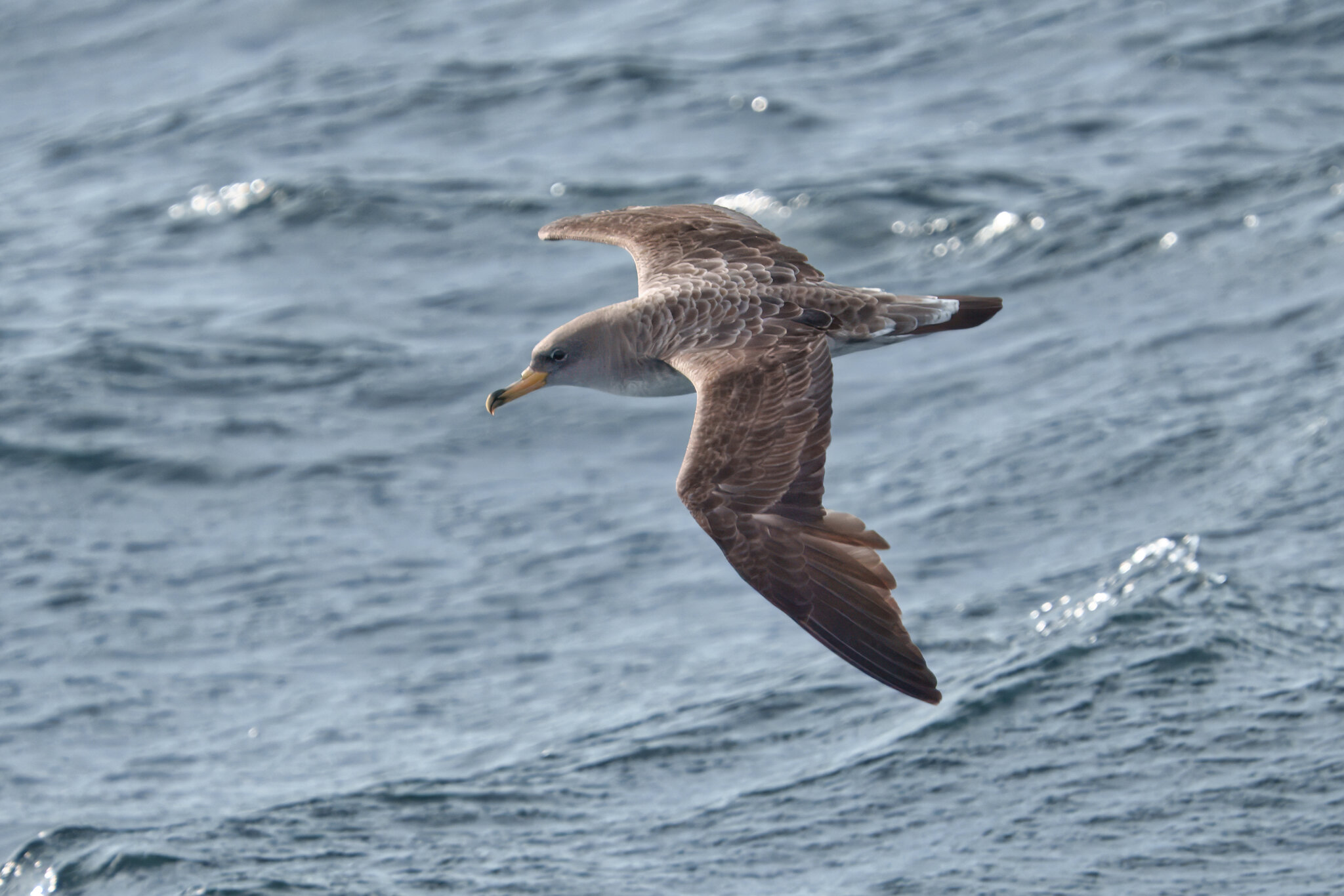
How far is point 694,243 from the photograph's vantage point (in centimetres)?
933

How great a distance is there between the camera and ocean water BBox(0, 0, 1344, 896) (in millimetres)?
13273

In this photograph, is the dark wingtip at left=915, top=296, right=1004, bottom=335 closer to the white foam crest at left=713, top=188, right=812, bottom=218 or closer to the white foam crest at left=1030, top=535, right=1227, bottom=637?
the white foam crest at left=1030, top=535, right=1227, bottom=637

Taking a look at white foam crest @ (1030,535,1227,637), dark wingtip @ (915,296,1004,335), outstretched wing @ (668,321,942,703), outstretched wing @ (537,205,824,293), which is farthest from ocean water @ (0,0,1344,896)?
outstretched wing @ (668,321,942,703)

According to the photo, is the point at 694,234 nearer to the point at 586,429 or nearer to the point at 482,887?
the point at 482,887

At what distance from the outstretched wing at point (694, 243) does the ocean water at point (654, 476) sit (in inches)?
205

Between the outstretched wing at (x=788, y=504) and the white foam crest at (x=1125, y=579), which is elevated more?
the outstretched wing at (x=788, y=504)

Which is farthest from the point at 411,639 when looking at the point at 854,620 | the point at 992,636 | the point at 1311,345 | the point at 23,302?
the point at 854,620

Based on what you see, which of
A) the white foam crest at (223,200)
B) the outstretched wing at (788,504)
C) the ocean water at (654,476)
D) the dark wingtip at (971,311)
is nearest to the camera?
the outstretched wing at (788,504)

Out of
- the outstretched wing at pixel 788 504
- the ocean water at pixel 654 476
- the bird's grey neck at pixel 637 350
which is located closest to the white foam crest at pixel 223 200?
the ocean water at pixel 654 476

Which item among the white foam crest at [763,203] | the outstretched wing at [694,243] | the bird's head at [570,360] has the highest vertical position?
the outstretched wing at [694,243]

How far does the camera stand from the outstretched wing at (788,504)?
6902 millimetres

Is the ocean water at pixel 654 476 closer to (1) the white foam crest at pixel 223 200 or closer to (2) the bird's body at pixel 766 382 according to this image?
(1) the white foam crest at pixel 223 200

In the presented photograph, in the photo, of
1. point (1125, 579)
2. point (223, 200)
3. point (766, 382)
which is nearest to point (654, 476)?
point (1125, 579)

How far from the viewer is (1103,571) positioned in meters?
15.2
